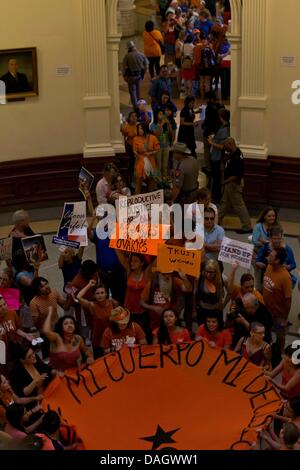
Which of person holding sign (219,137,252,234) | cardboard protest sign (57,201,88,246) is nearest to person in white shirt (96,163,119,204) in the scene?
cardboard protest sign (57,201,88,246)

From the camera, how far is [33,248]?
11.0 metres

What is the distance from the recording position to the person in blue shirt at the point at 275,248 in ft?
36.2

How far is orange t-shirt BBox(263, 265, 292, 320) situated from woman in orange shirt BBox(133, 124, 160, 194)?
5.43 m

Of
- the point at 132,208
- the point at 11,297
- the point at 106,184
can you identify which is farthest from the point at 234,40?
the point at 11,297

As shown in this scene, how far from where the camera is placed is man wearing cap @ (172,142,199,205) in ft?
46.7

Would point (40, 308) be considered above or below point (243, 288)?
below

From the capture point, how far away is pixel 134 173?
16.5m

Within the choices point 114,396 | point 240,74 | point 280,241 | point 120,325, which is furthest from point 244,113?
point 114,396

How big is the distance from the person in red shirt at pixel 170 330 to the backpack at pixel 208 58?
1442 cm

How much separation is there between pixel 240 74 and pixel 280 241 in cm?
571

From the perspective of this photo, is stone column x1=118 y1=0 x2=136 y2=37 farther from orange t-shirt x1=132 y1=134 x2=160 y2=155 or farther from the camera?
the camera

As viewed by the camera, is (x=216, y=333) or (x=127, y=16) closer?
(x=216, y=333)

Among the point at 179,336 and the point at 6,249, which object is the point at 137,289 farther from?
the point at 6,249

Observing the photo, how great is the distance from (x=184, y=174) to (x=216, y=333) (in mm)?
4915
